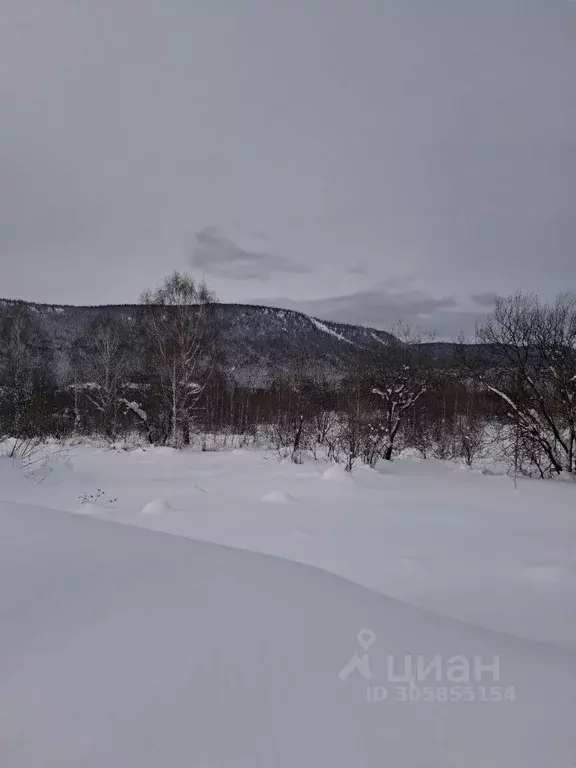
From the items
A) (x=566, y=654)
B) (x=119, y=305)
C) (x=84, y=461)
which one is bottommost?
(x=84, y=461)

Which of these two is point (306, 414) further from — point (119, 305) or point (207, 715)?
point (119, 305)

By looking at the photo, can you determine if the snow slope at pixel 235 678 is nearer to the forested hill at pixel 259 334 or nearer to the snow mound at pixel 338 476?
the snow mound at pixel 338 476

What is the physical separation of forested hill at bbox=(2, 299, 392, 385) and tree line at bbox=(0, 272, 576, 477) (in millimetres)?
20853

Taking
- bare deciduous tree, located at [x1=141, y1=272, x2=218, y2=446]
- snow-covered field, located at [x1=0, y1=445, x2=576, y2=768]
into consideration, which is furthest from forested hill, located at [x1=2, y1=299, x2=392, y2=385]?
snow-covered field, located at [x1=0, y1=445, x2=576, y2=768]

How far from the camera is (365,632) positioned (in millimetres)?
2229

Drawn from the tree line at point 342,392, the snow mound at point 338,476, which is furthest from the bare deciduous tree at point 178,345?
the snow mound at point 338,476

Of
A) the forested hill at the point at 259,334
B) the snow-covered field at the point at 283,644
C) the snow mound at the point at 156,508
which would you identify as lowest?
the snow mound at the point at 156,508

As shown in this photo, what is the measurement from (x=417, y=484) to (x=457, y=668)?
544cm

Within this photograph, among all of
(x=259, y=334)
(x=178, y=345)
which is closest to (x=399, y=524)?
(x=178, y=345)

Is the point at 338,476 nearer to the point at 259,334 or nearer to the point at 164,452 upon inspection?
the point at 164,452

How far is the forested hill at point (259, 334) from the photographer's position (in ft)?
186

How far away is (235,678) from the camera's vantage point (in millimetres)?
1806

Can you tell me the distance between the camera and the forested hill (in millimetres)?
56781

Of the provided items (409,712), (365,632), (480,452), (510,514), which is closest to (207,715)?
(409,712)
